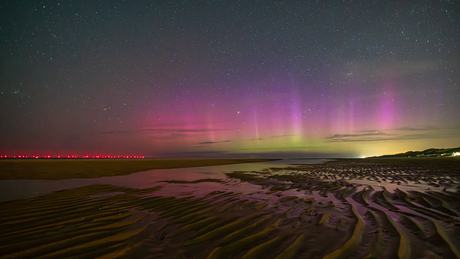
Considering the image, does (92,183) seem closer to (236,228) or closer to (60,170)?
(60,170)

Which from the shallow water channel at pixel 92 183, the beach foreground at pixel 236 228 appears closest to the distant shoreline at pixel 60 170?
the shallow water channel at pixel 92 183

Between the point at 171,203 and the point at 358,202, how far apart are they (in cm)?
604

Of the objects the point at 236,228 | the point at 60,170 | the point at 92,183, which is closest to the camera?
the point at 236,228

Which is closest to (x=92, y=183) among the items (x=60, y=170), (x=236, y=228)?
(x=60, y=170)

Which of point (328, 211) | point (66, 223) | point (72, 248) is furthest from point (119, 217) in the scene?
Result: point (328, 211)

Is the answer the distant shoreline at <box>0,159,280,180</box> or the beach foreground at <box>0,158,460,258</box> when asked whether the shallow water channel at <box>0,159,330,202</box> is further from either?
the distant shoreline at <box>0,159,280,180</box>

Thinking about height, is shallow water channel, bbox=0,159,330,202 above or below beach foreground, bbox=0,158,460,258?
below

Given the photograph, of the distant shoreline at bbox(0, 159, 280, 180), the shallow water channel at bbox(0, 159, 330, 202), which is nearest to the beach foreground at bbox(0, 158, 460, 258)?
the shallow water channel at bbox(0, 159, 330, 202)

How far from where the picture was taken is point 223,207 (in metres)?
6.02

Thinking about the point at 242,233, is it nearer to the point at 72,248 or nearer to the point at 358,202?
the point at 72,248

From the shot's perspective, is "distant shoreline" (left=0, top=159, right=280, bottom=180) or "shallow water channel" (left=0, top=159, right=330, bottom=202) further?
"distant shoreline" (left=0, top=159, right=280, bottom=180)

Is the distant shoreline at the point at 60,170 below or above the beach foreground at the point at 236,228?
below

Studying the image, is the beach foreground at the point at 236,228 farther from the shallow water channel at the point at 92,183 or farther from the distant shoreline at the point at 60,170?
the distant shoreline at the point at 60,170

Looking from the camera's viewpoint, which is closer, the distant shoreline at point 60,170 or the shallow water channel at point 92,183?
the shallow water channel at point 92,183
